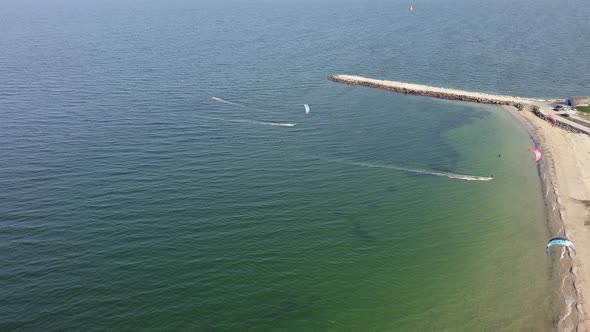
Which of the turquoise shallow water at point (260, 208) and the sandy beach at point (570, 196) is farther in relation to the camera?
the sandy beach at point (570, 196)

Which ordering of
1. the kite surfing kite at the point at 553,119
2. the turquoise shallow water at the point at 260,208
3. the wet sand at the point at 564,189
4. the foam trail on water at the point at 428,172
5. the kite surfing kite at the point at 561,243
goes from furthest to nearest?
Result: the kite surfing kite at the point at 553,119 → the foam trail on water at the point at 428,172 → the kite surfing kite at the point at 561,243 → the wet sand at the point at 564,189 → the turquoise shallow water at the point at 260,208

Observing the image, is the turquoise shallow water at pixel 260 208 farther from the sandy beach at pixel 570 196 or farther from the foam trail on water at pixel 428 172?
the sandy beach at pixel 570 196

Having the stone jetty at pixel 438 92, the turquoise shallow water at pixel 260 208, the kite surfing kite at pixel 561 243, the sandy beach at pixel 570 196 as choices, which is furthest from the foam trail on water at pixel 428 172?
the stone jetty at pixel 438 92

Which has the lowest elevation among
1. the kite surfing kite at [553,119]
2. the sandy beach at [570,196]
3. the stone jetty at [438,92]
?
the sandy beach at [570,196]

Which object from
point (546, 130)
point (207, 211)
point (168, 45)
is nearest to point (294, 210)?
point (207, 211)

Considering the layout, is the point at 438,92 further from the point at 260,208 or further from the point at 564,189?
the point at 260,208

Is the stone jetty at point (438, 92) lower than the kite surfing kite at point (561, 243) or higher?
higher

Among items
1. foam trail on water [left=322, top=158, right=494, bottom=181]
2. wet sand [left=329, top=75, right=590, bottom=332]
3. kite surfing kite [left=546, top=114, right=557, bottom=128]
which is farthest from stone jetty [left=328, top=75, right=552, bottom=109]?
foam trail on water [left=322, top=158, right=494, bottom=181]
